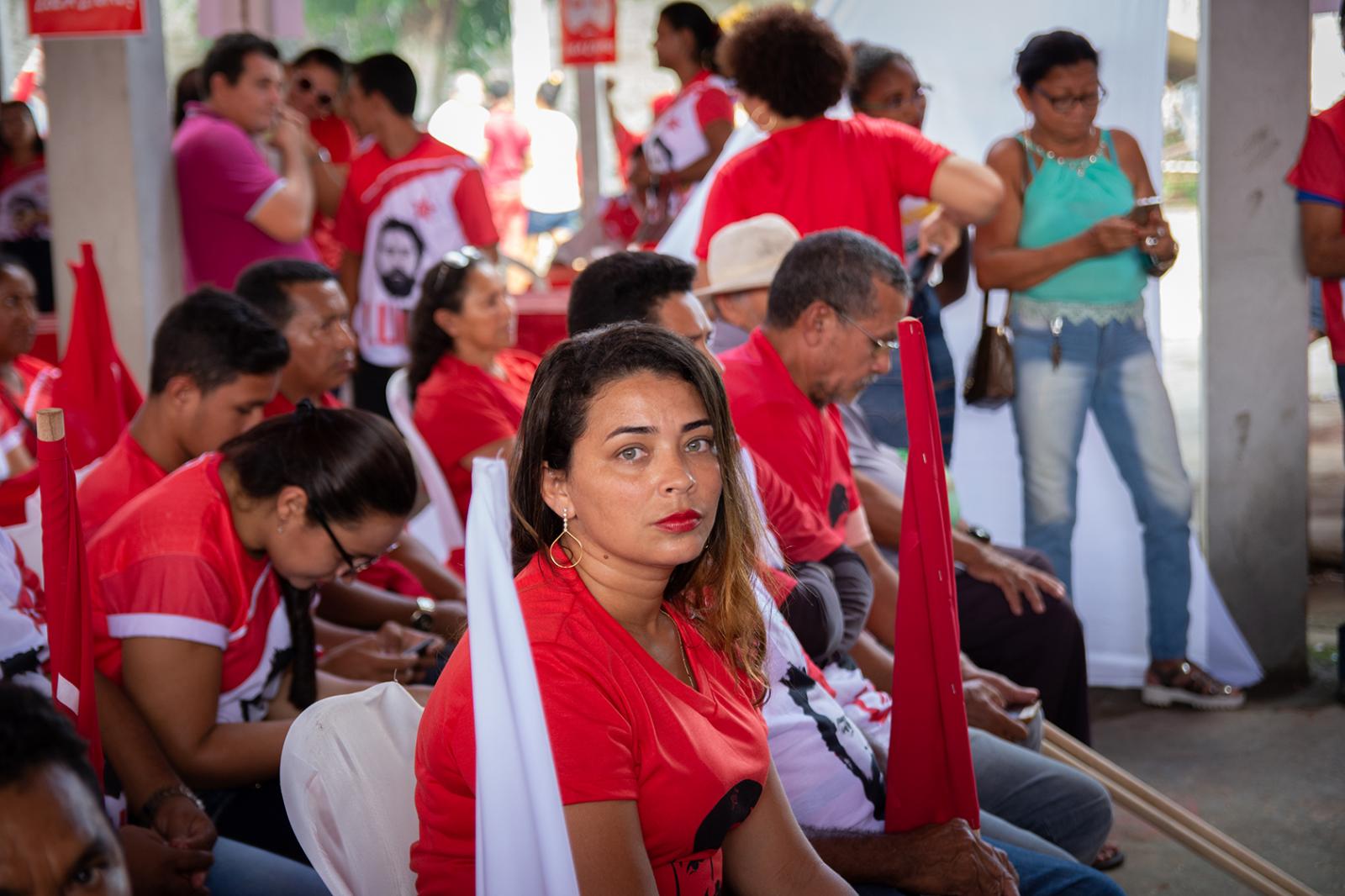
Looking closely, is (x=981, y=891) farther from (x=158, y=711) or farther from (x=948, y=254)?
(x=948, y=254)

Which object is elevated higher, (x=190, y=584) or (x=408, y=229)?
(x=408, y=229)

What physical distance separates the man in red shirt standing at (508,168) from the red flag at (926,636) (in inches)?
376

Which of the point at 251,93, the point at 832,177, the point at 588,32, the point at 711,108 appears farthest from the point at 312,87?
the point at 832,177

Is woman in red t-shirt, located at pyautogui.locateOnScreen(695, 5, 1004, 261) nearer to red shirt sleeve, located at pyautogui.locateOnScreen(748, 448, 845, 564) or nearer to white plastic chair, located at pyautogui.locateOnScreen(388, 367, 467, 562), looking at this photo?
white plastic chair, located at pyautogui.locateOnScreen(388, 367, 467, 562)

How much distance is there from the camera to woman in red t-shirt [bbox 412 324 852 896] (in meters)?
Answer: 1.58

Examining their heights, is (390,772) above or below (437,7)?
below

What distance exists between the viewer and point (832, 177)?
3.81m

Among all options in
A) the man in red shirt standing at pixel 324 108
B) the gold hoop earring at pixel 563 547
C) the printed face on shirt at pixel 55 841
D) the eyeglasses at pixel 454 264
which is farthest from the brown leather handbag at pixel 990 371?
the printed face on shirt at pixel 55 841

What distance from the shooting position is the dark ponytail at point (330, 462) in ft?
7.78

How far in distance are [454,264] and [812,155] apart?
3.47 feet

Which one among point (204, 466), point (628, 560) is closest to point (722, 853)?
point (628, 560)

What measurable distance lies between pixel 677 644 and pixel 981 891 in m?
0.63

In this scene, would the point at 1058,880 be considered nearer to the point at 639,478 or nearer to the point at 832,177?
the point at 639,478

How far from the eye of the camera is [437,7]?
19.6 meters
